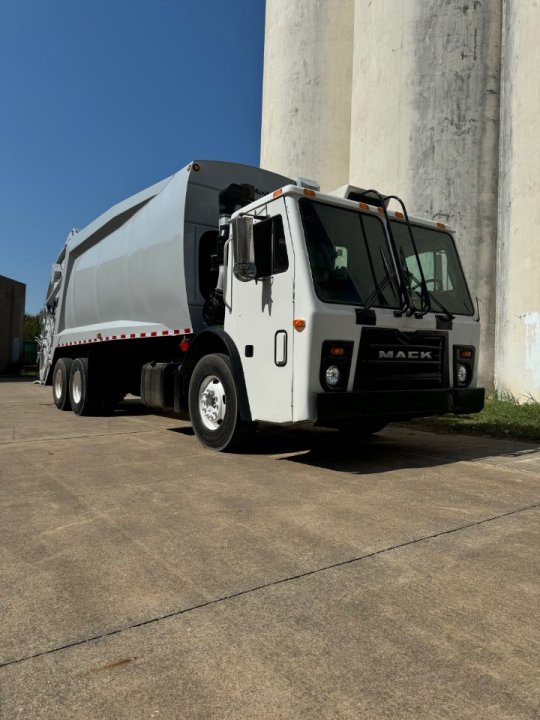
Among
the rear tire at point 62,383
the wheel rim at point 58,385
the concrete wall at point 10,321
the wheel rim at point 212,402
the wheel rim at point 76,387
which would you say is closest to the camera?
the wheel rim at point 212,402

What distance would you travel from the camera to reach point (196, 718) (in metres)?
1.76

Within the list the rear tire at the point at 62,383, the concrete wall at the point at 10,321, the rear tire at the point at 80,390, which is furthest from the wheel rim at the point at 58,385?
the concrete wall at the point at 10,321

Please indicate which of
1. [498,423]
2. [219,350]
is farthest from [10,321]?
[498,423]

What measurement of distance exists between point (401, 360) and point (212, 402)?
86.2 inches

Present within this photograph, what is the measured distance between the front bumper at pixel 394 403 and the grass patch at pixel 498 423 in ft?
6.85

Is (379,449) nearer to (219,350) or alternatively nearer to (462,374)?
(462,374)

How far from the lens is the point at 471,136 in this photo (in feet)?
42.9

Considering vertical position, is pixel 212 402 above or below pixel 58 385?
above

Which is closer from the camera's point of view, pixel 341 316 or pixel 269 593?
pixel 269 593

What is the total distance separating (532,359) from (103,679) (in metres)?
11.1

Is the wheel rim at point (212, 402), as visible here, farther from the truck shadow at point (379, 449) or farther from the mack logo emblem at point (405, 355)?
the mack logo emblem at point (405, 355)

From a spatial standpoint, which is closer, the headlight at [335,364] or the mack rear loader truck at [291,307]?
the headlight at [335,364]

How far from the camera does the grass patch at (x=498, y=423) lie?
7895 millimetres

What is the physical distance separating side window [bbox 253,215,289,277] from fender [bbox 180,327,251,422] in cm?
89
